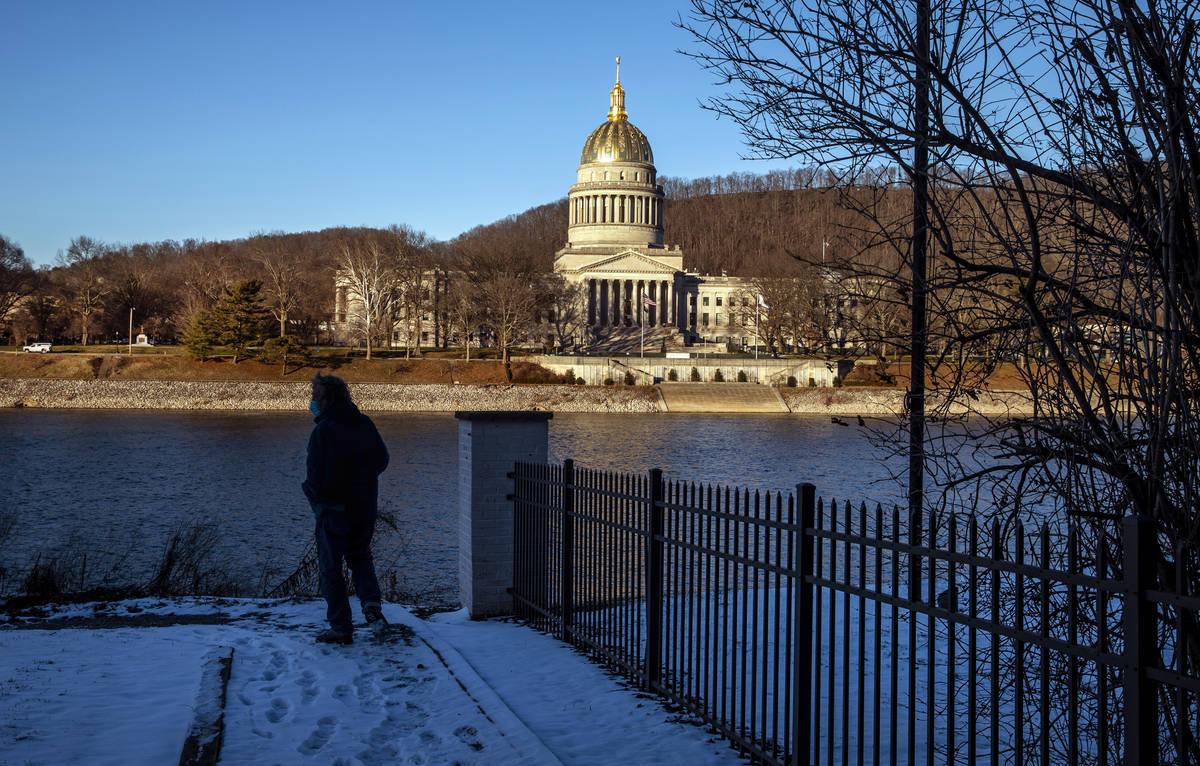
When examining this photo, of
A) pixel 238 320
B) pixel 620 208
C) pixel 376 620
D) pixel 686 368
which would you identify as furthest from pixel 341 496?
pixel 620 208

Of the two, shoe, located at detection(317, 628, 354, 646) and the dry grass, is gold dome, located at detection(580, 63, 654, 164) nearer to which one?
the dry grass

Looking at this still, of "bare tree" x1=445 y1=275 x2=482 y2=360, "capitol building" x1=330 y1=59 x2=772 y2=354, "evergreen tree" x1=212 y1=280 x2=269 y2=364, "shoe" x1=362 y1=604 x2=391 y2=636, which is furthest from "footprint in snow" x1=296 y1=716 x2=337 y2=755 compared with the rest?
"capitol building" x1=330 y1=59 x2=772 y2=354

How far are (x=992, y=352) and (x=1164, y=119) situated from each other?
1.68m

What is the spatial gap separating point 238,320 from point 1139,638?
247 ft

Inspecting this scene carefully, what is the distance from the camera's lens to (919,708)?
24.0 feet

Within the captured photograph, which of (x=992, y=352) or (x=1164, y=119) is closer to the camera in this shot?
(x=1164, y=119)

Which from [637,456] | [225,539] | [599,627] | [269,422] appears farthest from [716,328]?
[599,627]

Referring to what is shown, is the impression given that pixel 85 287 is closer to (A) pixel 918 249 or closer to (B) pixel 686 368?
(B) pixel 686 368

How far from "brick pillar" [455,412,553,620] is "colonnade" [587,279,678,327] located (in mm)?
100235

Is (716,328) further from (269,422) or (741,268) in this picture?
(269,422)

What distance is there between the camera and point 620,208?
124250mm

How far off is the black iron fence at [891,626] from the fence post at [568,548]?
0.02 meters

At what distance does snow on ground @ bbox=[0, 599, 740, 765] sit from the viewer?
18.5ft

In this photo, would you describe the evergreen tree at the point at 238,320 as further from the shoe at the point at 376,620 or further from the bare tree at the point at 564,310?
the shoe at the point at 376,620
